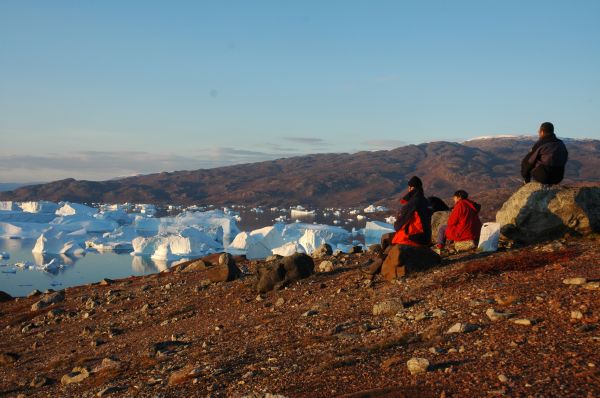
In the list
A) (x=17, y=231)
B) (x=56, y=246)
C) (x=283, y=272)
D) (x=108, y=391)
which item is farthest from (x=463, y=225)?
(x=17, y=231)

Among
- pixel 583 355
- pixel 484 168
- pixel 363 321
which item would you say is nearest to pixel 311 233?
pixel 363 321

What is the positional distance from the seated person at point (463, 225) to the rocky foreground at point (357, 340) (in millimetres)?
711

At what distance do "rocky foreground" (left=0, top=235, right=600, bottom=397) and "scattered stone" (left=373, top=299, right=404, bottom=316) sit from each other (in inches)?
0.8

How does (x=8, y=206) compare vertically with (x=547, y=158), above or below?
below

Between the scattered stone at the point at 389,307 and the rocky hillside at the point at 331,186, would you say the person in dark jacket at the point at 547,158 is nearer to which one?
the scattered stone at the point at 389,307

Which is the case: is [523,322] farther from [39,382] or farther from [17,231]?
[17,231]

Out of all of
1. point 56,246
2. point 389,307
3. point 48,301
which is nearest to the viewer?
point 389,307

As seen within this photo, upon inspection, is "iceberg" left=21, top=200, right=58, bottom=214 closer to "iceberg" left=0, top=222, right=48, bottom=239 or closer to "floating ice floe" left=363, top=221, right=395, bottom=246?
"iceberg" left=0, top=222, right=48, bottom=239

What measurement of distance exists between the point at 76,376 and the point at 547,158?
9605mm

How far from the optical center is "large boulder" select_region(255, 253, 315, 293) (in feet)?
39.3

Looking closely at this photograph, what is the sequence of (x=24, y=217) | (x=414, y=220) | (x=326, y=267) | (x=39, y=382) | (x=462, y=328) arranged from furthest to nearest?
(x=24, y=217) < (x=326, y=267) < (x=414, y=220) < (x=39, y=382) < (x=462, y=328)

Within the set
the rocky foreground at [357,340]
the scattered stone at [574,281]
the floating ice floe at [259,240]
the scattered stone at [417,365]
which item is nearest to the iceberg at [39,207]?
the floating ice floe at [259,240]

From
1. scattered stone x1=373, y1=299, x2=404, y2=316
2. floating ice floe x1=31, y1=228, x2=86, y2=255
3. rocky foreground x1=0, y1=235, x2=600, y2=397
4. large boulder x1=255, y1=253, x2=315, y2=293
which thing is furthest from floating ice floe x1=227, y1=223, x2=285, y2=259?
scattered stone x1=373, y1=299, x2=404, y2=316

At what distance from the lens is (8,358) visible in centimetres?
1156
